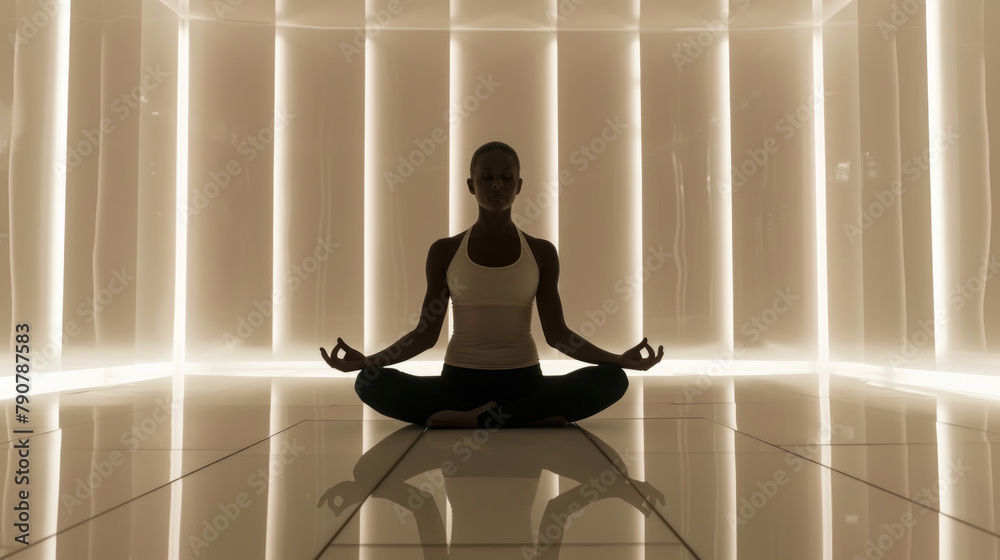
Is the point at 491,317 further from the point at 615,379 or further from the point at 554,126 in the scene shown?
the point at 554,126

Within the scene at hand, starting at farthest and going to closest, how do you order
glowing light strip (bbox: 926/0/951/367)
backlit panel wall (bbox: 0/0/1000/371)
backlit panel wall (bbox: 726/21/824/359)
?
backlit panel wall (bbox: 726/21/824/359) < backlit panel wall (bbox: 0/0/1000/371) < glowing light strip (bbox: 926/0/951/367)

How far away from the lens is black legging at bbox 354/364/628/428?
7.27ft

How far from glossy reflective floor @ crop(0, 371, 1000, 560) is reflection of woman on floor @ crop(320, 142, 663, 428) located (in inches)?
3.6

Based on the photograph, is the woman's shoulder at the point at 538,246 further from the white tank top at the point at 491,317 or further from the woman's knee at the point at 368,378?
the woman's knee at the point at 368,378

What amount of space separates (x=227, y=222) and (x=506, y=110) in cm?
211

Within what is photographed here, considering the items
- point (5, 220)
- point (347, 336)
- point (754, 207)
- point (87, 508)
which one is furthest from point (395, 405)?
point (754, 207)

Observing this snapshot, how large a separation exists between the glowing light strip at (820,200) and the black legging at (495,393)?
3.54 m

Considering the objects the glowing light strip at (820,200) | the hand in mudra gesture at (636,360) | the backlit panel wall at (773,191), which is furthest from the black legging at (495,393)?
the glowing light strip at (820,200)

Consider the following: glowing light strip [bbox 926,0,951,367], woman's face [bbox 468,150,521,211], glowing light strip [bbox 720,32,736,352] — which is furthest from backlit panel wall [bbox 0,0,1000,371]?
woman's face [bbox 468,150,521,211]

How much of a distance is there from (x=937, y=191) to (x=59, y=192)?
4608 millimetres

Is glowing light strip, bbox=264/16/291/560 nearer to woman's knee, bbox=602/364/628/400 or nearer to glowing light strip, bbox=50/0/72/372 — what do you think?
glowing light strip, bbox=50/0/72/372

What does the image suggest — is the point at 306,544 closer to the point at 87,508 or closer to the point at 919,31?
the point at 87,508

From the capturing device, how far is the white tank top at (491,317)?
2.26 metres

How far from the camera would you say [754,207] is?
5.21m
